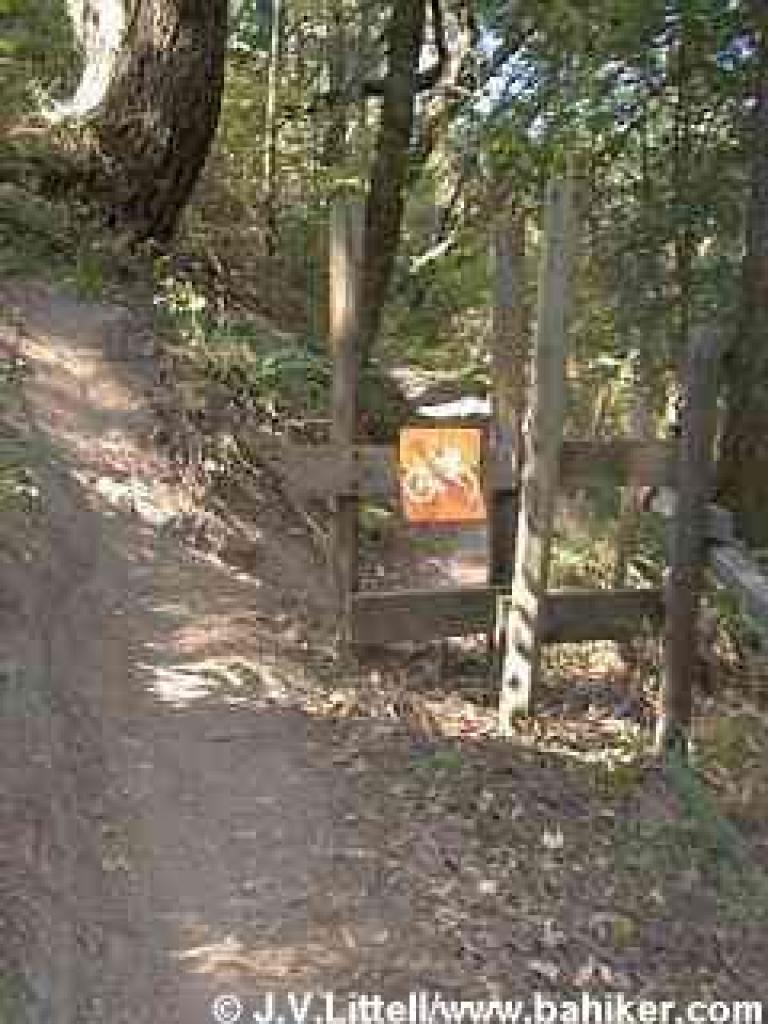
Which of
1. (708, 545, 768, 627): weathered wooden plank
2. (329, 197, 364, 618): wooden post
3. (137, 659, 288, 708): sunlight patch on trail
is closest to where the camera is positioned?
(708, 545, 768, 627): weathered wooden plank

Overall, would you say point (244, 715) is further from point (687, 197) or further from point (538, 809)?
point (687, 197)

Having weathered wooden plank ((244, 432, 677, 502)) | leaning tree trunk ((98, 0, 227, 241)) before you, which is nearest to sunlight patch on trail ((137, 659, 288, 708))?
weathered wooden plank ((244, 432, 677, 502))

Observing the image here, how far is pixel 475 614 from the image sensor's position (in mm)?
6648

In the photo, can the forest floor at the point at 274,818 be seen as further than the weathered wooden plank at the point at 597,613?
No

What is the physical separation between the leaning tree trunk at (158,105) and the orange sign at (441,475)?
17.3 feet

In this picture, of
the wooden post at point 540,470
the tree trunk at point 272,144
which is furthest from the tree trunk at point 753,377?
the tree trunk at point 272,144

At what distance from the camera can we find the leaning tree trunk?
1044cm

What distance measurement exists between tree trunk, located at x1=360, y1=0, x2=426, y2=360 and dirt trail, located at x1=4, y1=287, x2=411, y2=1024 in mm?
3039

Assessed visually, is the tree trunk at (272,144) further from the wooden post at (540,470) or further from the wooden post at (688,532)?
the wooden post at (688,532)

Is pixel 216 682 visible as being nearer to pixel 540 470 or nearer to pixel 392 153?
pixel 540 470

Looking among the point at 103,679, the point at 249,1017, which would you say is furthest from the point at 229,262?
the point at 249,1017

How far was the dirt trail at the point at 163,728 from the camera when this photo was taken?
175 inches

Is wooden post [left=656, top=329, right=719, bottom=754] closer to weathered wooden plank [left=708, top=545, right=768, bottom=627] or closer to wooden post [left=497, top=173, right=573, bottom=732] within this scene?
weathered wooden plank [left=708, top=545, right=768, bottom=627]

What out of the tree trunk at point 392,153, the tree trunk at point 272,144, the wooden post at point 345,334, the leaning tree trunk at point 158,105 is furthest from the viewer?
the tree trunk at point 272,144
